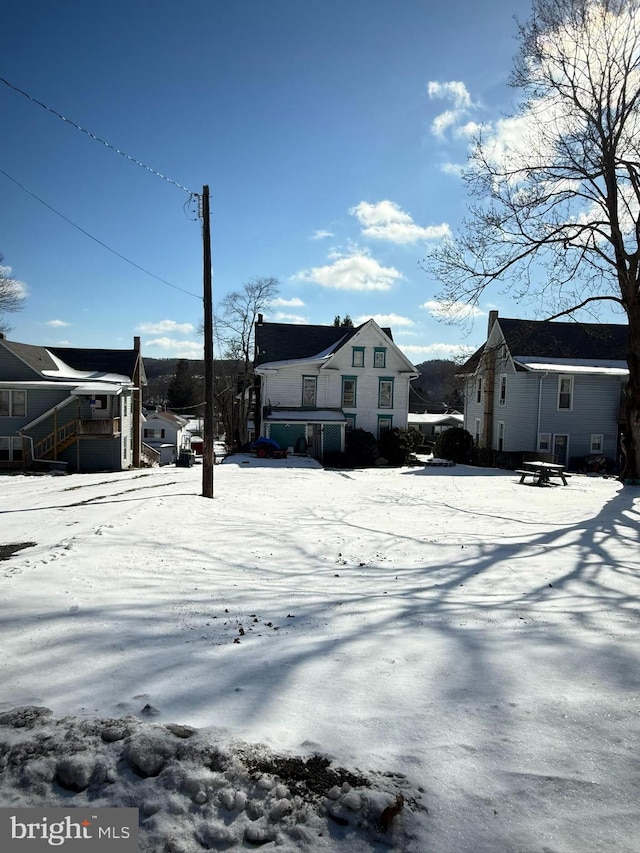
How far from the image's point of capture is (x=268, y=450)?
98.4 ft

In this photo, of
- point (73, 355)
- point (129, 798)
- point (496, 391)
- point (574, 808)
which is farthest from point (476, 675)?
point (73, 355)

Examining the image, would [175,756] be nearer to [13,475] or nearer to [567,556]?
[567,556]

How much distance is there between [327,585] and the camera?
6590mm

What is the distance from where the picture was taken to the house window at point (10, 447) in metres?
27.7

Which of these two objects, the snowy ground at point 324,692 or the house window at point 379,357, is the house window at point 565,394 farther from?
the snowy ground at point 324,692

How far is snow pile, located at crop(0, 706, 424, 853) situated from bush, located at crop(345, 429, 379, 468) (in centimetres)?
2842

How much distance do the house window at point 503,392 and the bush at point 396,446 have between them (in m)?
6.41

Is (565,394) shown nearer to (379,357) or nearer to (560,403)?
(560,403)

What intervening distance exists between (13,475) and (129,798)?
2509 centimetres

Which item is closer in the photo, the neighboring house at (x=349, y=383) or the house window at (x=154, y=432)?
the neighboring house at (x=349, y=383)

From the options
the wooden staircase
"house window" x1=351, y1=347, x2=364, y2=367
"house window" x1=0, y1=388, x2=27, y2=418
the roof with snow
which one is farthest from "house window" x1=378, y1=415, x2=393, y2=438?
"house window" x1=0, y1=388, x2=27, y2=418

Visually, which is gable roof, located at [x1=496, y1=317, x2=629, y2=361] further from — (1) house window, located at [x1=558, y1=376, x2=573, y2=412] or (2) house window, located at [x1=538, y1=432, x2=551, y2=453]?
(2) house window, located at [x1=538, y1=432, x2=551, y2=453]

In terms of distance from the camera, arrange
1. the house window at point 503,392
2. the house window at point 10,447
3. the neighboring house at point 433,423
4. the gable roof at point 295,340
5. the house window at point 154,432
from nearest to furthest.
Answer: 1. the house window at point 10,447
2. the house window at point 503,392
3. the gable roof at point 295,340
4. the house window at point 154,432
5. the neighboring house at point 433,423

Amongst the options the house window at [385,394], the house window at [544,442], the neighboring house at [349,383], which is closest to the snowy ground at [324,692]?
the house window at [544,442]
